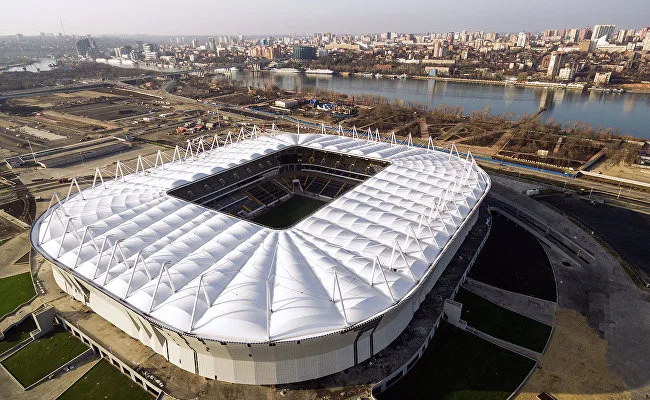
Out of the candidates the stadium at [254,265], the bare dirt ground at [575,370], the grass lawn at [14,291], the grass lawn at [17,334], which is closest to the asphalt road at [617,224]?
the bare dirt ground at [575,370]

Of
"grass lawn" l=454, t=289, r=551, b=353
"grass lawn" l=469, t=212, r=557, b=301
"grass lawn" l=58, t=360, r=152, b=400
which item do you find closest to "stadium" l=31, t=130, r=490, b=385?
"grass lawn" l=58, t=360, r=152, b=400

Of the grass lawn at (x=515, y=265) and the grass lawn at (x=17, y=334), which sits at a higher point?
the grass lawn at (x=515, y=265)

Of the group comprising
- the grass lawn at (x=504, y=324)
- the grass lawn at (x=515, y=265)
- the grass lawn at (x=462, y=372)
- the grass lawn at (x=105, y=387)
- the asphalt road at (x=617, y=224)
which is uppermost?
the asphalt road at (x=617, y=224)

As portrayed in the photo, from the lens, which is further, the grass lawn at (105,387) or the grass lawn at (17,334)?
the grass lawn at (17,334)

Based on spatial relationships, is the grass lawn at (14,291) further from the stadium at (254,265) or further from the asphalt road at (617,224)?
the asphalt road at (617,224)

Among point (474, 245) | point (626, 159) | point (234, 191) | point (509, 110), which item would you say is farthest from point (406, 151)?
point (509, 110)

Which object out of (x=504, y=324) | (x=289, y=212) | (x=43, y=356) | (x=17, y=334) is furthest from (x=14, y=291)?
(x=504, y=324)

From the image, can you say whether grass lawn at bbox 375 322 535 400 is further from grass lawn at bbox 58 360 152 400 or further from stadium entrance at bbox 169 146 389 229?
stadium entrance at bbox 169 146 389 229
